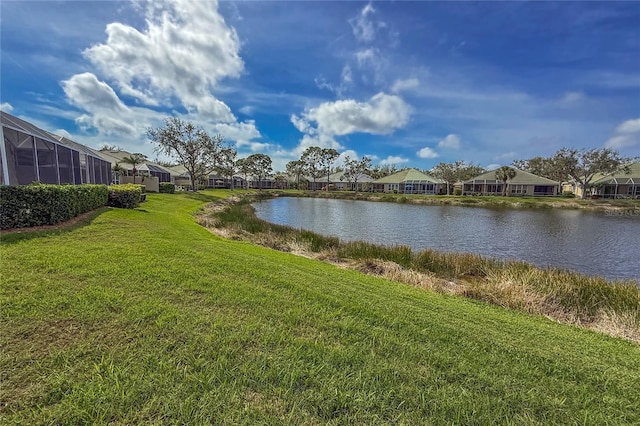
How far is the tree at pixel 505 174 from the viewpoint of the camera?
5316 centimetres

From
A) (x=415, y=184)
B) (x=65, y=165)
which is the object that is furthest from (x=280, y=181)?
(x=65, y=165)

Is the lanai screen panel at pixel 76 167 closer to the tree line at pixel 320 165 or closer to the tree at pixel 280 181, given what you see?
the tree line at pixel 320 165

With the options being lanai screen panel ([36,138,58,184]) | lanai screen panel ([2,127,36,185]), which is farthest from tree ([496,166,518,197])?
lanai screen panel ([2,127,36,185])

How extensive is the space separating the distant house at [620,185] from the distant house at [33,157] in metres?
71.2

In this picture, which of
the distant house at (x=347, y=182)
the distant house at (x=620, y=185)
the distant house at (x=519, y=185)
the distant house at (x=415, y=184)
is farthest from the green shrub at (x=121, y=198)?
the distant house at (x=620, y=185)

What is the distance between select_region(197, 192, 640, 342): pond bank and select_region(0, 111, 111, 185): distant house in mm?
9470

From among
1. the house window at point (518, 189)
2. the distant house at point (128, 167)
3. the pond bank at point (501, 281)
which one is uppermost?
the distant house at point (128, 167)

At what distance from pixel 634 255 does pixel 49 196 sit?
24439 millimetres

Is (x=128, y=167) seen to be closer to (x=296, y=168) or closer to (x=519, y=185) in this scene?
(x=296, y=168)

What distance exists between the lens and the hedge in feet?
23.1

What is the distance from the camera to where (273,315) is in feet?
13.6

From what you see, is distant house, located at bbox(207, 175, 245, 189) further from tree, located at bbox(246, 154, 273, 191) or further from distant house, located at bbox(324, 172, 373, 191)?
distant house, located at bbox(324, 172, 373, 191)

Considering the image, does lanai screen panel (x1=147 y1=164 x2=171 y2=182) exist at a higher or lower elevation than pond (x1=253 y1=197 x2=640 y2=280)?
higher

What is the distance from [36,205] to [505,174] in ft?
202
